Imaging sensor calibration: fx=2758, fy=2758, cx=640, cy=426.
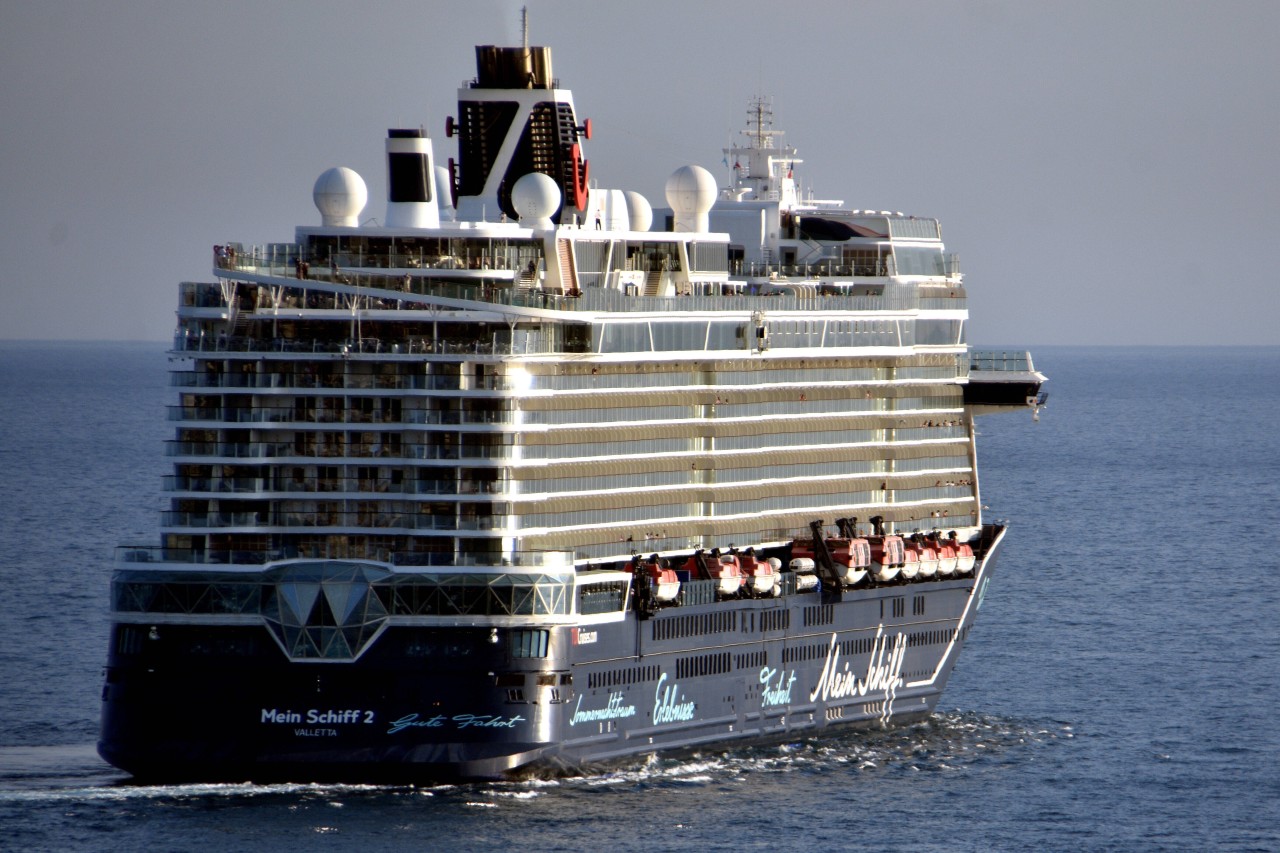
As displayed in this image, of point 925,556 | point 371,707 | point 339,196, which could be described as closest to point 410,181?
point 339,196

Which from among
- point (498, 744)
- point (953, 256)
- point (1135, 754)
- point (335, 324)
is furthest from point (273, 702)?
point (953, 256)

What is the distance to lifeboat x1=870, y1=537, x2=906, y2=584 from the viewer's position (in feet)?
273

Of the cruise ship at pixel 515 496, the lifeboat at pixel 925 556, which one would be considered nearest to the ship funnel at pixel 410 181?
the cruise ship at pixel 515 496

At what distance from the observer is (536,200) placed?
244ft

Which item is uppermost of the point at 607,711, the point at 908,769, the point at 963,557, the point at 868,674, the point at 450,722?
the point at 963,557

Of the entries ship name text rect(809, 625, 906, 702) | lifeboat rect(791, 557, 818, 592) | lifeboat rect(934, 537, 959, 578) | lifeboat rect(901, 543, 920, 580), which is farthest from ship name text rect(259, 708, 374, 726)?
lifeboat rect(934, 537, 959, 578)

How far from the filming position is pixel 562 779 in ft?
231

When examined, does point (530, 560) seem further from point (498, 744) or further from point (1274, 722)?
point (1274, 722)

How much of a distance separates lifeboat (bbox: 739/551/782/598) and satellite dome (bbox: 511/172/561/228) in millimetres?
11591

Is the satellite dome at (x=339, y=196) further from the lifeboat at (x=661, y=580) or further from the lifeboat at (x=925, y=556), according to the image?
the lifeboat at (x=925, y=556)

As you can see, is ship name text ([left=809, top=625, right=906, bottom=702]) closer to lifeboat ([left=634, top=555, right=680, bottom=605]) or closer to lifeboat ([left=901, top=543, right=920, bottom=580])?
lifeboat ([left=901, top=543, right=920, bottom=580])

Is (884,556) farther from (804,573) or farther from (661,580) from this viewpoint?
(661,580)

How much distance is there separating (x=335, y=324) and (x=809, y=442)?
18.7 metres

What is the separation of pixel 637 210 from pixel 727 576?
1251cm
